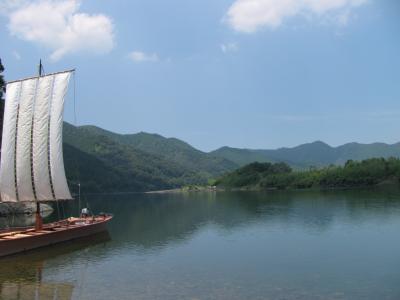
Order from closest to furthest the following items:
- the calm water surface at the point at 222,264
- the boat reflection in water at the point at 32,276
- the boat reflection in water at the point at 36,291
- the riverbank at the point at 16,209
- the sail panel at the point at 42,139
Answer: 1. the boat reflection in water at the point at 36,291
2. the calm water surface at the point at 222,264
3. the boat reflection in water at the point at 32,276
4. the sail panel at the point at 42,139
5. the riverbank at the point at 16,209

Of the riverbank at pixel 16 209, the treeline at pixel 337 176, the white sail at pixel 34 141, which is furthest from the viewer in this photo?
the treeline at pixel 337 176

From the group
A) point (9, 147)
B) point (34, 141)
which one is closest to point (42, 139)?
point (34, 141)

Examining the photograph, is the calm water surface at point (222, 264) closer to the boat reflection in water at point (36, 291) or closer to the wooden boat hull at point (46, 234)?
the boat reflection in water at point (36, 291)

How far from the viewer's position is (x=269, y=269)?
98.8 ft

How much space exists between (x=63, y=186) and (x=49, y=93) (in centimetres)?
888

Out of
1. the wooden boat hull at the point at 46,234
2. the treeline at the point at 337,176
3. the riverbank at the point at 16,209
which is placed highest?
the treeline at the point at 337,176

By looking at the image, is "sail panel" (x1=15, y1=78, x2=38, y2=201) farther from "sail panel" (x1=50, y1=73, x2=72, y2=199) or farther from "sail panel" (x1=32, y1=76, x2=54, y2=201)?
"sail panel" (x1=50, y1=73, x2=72, y2=199)

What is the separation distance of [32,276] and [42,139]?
17483 mm

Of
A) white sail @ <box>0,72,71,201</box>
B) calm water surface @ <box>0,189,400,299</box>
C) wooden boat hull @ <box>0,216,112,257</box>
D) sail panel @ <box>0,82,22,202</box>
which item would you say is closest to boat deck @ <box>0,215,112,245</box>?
wooden boat hull @ <box>0,216,112,257</box>

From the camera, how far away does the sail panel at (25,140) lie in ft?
141

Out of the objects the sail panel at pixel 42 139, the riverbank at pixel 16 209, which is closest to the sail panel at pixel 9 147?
the sail panel at pixel 42 139

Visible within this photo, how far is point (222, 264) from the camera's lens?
106 feet

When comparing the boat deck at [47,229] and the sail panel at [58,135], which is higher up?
the sail panel at [58,135]

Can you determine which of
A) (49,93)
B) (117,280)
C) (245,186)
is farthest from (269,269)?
(245,186)
